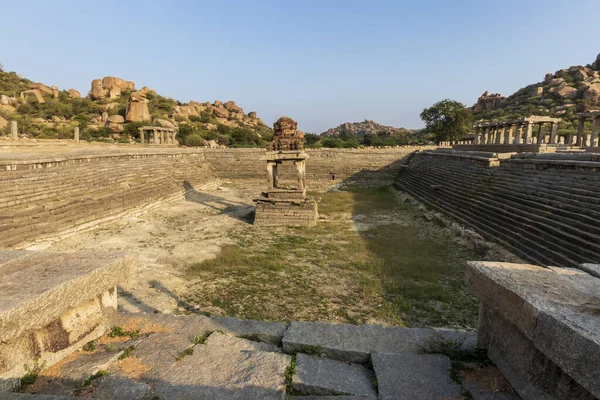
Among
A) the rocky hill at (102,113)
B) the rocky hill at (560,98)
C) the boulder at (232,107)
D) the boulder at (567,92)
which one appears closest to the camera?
the rocky hill at (102,113)

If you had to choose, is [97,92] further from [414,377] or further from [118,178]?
[414,377]

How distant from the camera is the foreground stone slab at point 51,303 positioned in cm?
163

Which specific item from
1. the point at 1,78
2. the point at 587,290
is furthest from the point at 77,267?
the point at 1,78

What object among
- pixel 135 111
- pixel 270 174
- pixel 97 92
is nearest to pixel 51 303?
pixel 270 174

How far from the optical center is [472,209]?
33.0 ft

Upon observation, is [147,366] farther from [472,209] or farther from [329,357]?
[472,209]

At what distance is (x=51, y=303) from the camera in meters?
1.79

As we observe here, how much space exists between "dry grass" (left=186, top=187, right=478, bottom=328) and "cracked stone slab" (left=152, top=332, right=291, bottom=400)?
2.70 m

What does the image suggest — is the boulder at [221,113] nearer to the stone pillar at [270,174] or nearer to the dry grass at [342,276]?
the stone pillar at [270,174]

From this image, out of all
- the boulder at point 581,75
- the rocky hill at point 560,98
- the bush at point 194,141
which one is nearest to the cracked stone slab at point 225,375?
the bush at point 194,141

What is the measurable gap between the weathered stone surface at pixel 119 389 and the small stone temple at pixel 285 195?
9.30 metres

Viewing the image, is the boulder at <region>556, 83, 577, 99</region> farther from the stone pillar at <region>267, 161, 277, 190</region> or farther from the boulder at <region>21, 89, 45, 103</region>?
the boulder at <region>21, 89, 45, 103</region>

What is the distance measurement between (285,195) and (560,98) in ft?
172

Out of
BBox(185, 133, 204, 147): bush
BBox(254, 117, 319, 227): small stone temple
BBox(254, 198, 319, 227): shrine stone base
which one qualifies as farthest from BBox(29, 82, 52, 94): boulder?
BBox(254, 198, 319, 227): shrine stone base
